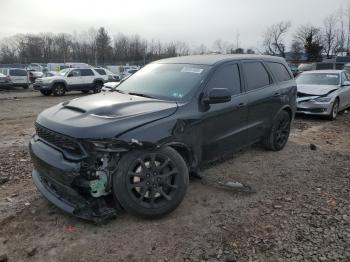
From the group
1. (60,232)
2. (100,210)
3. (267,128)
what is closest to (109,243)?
(100,210)

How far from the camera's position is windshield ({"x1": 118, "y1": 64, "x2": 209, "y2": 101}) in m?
4.64

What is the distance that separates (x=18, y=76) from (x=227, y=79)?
23861mm

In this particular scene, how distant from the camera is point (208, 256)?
3.34m

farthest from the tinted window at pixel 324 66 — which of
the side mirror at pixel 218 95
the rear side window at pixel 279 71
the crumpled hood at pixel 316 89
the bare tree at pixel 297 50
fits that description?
the bare tree at pixel 297 50

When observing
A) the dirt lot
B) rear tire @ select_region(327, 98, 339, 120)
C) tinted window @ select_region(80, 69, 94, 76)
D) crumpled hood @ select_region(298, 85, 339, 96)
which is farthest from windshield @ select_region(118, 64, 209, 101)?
tinted window @ select_region(80, 69, 94, 76)

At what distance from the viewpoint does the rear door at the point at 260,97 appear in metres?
5.57

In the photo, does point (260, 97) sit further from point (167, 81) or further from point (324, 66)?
point (324, 66)

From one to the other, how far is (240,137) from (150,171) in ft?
6.69

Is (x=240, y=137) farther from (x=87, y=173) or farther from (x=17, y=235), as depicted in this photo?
(x=17, y=235)

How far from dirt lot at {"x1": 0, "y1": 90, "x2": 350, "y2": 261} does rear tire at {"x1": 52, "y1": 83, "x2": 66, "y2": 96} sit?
15.5m

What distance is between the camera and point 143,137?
3740 millimetres

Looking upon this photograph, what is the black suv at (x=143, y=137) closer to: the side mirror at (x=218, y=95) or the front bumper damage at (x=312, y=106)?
the side mirror at (x=218, y=95)

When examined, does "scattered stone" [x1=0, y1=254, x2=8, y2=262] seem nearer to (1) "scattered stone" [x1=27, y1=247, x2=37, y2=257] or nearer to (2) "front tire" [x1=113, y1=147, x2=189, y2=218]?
(1) "scattered stone" [x1=27, y1=247, x2=37, y2=257]

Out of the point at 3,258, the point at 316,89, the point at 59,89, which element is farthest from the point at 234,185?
the point at 59,89
